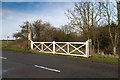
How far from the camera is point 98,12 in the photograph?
448 inches

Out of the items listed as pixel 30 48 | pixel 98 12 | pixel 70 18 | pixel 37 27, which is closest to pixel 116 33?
pixel 98 12

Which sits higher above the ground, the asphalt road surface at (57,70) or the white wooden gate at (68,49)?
the white wooden gate at (68,49)

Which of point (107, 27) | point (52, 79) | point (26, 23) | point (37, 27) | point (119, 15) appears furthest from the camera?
point (26, 23)

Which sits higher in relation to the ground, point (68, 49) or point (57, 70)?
point (68, 49)

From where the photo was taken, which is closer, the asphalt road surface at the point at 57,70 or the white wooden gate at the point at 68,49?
the asphalt road surface at the point at 57,70

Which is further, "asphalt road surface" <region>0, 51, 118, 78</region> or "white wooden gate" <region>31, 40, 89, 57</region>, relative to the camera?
"white wooden gate" <region>31, 40, 89, 57</region>

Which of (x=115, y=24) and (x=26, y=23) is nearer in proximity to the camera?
(x=115, y=24)

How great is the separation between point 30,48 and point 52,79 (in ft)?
34.6

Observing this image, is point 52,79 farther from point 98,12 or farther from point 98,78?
point 98,12

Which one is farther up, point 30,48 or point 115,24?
point 115,24

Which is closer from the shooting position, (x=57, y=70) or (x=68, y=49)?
(x=57, y=70)

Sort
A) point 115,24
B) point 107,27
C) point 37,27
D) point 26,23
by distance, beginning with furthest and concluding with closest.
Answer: point 26,23 < point 37,27 < point 107,27 < point 115,24

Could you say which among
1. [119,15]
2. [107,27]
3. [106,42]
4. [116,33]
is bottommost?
[106,42]

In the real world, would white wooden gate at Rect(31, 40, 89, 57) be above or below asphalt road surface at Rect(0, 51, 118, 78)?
above
